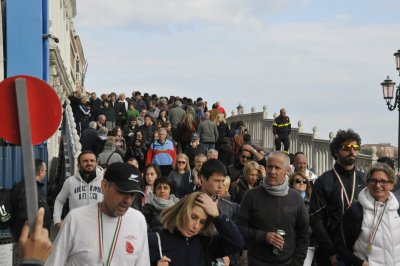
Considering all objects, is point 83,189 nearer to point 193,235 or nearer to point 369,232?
point 369,232

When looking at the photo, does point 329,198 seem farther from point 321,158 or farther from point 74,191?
point 321,158

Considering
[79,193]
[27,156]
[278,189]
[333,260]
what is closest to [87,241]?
[27,156]

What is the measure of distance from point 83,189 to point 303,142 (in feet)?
64.0

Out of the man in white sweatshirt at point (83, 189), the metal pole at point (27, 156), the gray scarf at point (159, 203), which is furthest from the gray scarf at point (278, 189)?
the metal pole at point (27, 156)

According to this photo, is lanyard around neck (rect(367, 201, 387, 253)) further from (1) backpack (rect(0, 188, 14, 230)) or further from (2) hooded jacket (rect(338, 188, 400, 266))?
(1) backpack (rect(0, 188, 14, 230))

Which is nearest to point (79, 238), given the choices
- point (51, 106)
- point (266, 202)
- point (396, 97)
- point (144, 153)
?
point (51, 106)

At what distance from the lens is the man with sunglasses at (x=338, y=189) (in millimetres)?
7465

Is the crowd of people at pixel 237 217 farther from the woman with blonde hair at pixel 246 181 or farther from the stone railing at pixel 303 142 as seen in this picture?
the stone railing at pixel 303 142

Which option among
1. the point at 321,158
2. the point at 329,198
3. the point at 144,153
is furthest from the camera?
the point at 321,158

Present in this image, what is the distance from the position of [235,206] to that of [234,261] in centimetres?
54

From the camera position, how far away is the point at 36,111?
4723 mm

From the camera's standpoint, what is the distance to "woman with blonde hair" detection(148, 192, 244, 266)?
5.23 meters

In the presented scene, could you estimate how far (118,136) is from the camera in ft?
56.2

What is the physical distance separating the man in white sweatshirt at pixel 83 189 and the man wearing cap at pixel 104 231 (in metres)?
4.37
